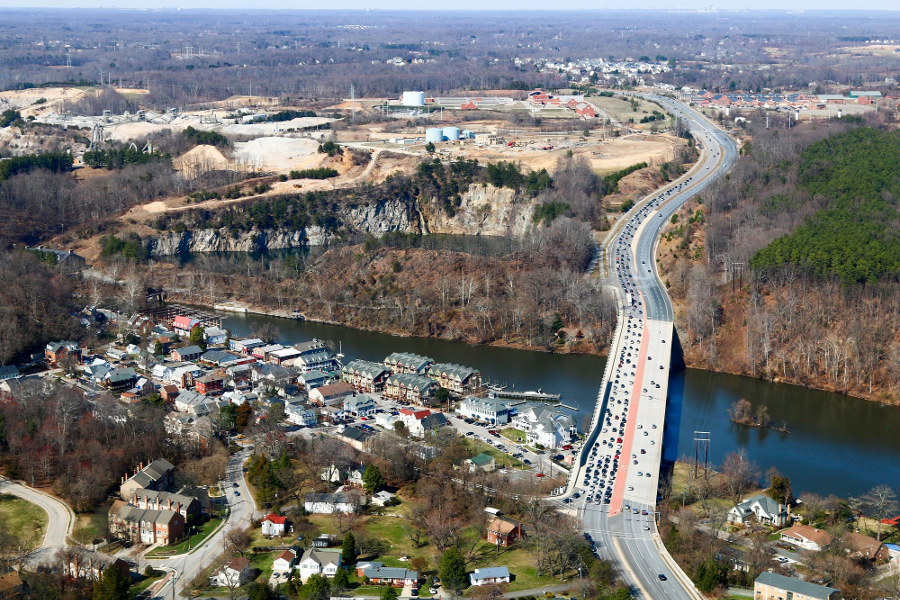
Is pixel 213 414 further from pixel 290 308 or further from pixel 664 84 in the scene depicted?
pixel 664 84

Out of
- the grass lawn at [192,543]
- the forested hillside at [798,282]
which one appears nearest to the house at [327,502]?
the grass lawn at [192,543]

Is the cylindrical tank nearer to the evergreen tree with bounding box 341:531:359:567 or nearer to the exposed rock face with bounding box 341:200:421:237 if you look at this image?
the exposed rock face with bounding box 341:200:421:237

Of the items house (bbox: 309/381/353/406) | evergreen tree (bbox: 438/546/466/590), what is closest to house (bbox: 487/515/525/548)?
evergreen tree (bbox: 438/546/466/590)

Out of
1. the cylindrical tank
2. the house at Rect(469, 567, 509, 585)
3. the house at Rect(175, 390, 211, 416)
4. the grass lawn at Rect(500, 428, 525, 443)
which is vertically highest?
the cylindrical tank

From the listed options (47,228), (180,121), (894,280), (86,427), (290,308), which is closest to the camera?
(86,427)

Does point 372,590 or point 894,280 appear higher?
point 894,280

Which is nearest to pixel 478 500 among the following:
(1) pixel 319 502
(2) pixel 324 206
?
(1) pixel 319 502

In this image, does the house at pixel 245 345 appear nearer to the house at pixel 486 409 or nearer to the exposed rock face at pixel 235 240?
the house at pixel 486 409
